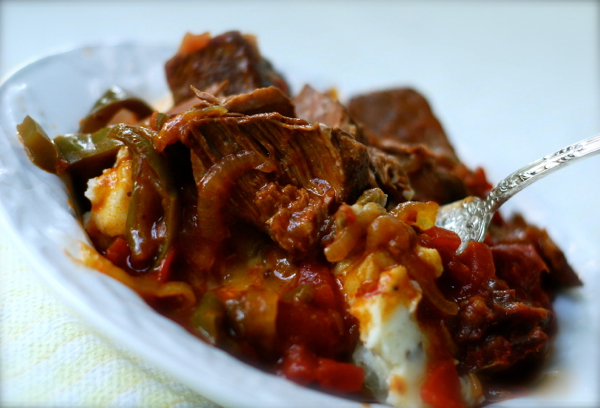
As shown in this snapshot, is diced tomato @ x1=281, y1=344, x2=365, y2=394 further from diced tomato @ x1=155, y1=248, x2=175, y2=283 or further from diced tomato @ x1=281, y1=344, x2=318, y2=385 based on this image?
diced tomato @ x1=155, y1=248, x2=175, y2=283

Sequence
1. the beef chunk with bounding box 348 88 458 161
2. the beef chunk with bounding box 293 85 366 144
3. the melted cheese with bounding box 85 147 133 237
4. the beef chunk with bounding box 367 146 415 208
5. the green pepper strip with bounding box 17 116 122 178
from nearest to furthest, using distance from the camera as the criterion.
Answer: the melted cheese with bounding box 85 147 133 237
the green pepper strip with bounding box 17 116 122 178
the beef chunk with bounding box 367 146 415 208
the beef chunk with bounding box 293 85 366 144
the beef chunk with bounding box 348 88 458 161

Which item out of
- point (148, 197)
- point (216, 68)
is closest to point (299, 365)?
point (148, 197)

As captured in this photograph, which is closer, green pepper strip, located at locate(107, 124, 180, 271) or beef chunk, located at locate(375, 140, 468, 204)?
green pepper strip, located at locate(107, 124, 180, 271)

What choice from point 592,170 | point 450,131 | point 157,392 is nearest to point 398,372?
point 157,392

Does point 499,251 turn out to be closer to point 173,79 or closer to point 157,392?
point 157,392

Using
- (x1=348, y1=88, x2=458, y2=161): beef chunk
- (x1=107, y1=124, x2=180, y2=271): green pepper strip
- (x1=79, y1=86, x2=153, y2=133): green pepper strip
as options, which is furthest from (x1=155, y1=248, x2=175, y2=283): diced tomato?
(x1=348, y1=88, x2=458, y2=161): beef chunk

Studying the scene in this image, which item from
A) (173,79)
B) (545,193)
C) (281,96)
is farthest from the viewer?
(545,193)
